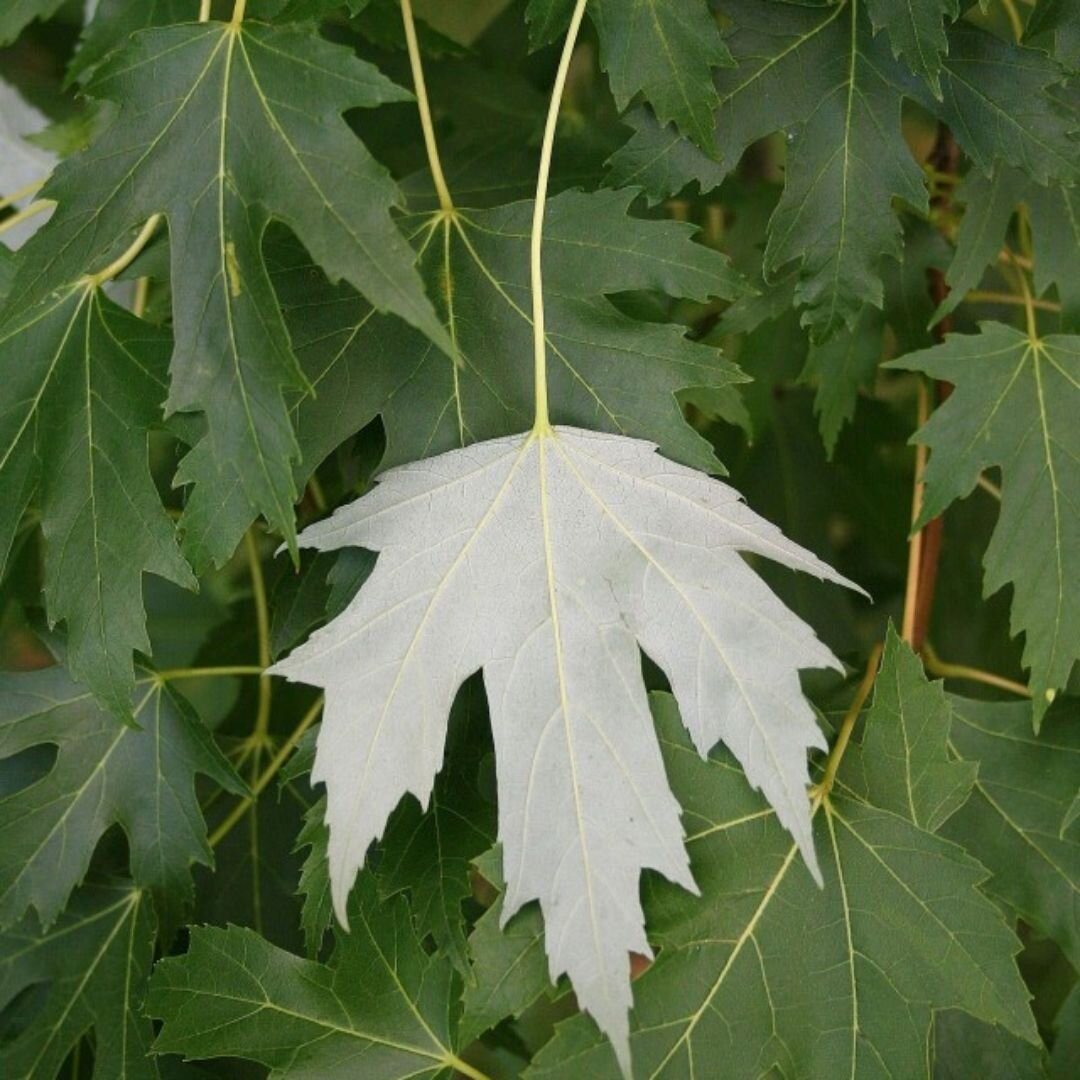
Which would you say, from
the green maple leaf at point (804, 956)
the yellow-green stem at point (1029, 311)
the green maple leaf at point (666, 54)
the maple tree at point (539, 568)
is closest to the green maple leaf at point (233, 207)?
the maple tree at point (539, 568)

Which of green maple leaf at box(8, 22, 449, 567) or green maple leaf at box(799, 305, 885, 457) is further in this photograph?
green maple leaf at box(799, 305, 885, 457)

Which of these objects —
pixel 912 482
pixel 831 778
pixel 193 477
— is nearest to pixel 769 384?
pixel 912 482

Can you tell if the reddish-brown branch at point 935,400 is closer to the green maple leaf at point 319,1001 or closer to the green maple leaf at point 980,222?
the green maple leaf at point 980,222

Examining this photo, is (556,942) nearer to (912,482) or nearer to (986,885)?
(986,885)

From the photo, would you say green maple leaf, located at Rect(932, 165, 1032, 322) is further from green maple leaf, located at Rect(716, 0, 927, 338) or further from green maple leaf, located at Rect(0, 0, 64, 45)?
green maple leaf, located at Rect(0, 0, 64, 45)

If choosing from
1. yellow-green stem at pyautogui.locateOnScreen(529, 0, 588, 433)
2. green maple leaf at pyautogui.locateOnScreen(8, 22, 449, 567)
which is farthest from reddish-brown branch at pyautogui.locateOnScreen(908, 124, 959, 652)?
green maple leaf at pyautogui.locateOnScreen(8, 22, 449, 567)

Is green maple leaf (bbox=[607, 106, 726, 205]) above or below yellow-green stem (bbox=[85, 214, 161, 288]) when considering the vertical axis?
below

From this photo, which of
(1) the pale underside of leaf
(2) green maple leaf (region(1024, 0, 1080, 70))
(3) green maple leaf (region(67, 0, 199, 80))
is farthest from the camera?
(3) green maple leaf (region(67, 0, 199, 80))
